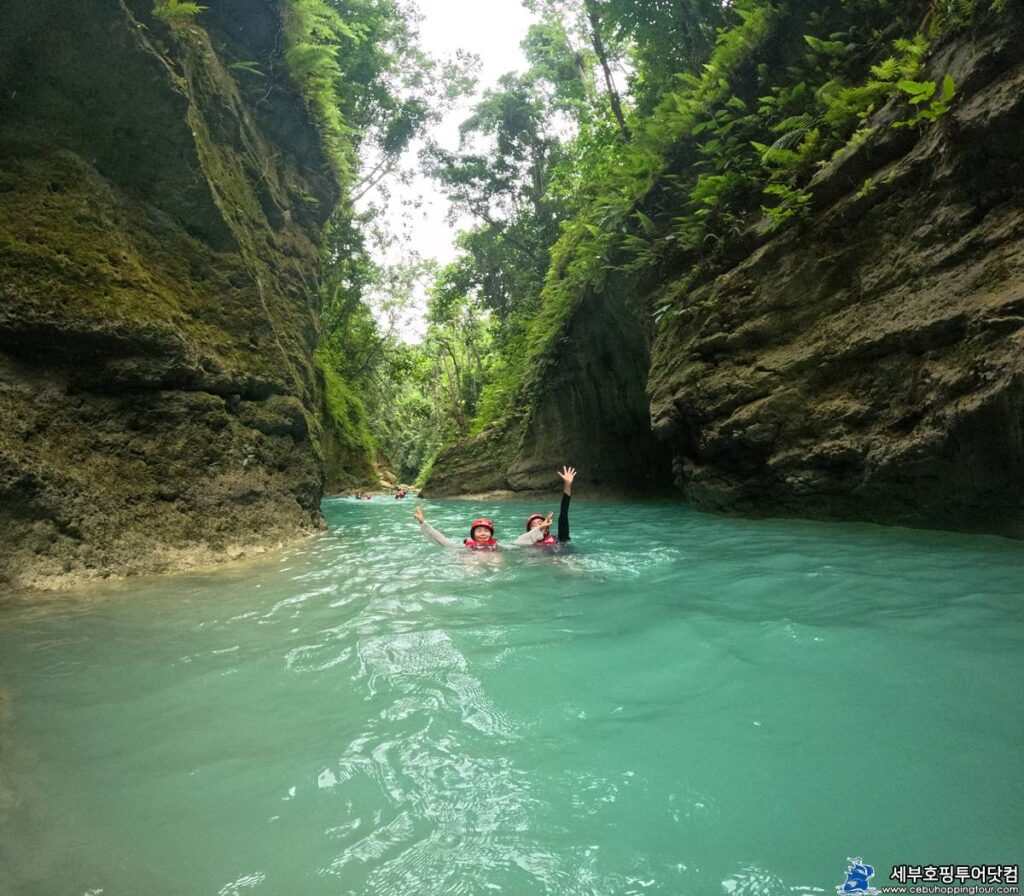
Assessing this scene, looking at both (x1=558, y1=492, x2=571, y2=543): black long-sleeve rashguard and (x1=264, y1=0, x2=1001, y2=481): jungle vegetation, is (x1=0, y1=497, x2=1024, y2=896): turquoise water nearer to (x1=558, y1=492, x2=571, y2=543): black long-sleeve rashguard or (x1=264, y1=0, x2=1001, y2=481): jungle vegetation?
(x1=558, y1=492, x2=571, y2=543): black long-sleeve rashguard

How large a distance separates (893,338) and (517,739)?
6.90m

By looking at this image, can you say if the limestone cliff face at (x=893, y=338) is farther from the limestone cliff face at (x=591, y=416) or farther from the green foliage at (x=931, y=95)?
the limestone cliff face at (x=591, y=416)

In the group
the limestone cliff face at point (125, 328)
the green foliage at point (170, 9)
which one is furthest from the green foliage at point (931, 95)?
the green foliage at point (170, 9)

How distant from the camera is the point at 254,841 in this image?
6.26 ft

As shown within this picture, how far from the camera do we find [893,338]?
6961 mm

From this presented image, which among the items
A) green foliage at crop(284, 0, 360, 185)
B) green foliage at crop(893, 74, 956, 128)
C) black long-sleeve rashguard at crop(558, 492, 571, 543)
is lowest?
black long-sleeve rashguard at crop(558, 492, 571, 543)

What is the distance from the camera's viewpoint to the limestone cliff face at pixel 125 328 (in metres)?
5.89

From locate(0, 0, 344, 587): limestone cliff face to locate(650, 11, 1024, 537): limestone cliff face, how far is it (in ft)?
24.0

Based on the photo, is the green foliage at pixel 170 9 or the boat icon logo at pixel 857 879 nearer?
the boat icon logo at pixel 857 879

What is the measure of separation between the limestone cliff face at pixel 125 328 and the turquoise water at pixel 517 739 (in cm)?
150

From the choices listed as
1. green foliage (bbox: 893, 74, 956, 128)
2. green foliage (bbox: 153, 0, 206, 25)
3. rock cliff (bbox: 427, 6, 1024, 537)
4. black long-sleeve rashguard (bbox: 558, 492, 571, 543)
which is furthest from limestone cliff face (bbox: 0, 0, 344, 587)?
green foliage (bbox: 893, 74, 956, 128)

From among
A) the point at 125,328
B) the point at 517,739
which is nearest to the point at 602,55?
the point at 125,328

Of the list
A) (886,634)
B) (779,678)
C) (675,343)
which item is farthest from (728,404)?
(779,678)

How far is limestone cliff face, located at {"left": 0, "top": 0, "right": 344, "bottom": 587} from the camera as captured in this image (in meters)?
5.89
